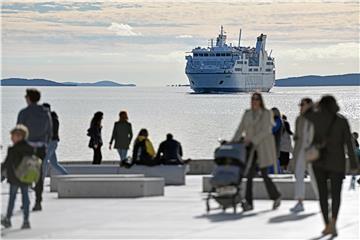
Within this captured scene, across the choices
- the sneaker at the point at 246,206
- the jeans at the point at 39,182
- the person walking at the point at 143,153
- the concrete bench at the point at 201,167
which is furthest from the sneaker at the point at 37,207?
the concrete bench at the point at 201,167

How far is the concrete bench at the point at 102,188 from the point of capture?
16.3 meters

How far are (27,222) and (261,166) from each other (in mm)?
3172

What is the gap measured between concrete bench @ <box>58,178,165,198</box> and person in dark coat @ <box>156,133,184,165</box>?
288 cm

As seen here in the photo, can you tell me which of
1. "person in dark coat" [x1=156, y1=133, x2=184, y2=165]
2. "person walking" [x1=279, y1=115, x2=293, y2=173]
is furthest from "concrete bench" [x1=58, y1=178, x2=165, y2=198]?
"person walking" [x1=279, y1=115, x2=293, y2=173]

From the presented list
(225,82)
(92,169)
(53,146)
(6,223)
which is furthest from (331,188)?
(225,82)

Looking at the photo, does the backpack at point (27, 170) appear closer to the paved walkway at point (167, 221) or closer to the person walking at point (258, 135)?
the paved walkway at point (167, 221)

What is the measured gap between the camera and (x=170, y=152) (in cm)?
1958

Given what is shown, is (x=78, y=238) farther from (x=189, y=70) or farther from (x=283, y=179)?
(x=189, y=70)

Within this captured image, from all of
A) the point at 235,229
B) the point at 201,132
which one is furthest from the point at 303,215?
the point at 201,132

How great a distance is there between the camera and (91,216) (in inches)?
541

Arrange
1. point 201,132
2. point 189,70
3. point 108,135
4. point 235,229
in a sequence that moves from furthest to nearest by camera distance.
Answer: point 189,70 → point 201,132 → point 108,135 → point 235,229

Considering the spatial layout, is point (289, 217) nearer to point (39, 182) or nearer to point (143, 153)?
point (39, 182)

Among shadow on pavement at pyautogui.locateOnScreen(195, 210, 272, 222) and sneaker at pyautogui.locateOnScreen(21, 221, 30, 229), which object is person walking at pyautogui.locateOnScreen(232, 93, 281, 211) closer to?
shadow on pavement at pyautogui.locateOnScreen(195, 210, 272, 222)

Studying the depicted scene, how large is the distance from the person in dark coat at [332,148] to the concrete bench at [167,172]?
7.21 metres
